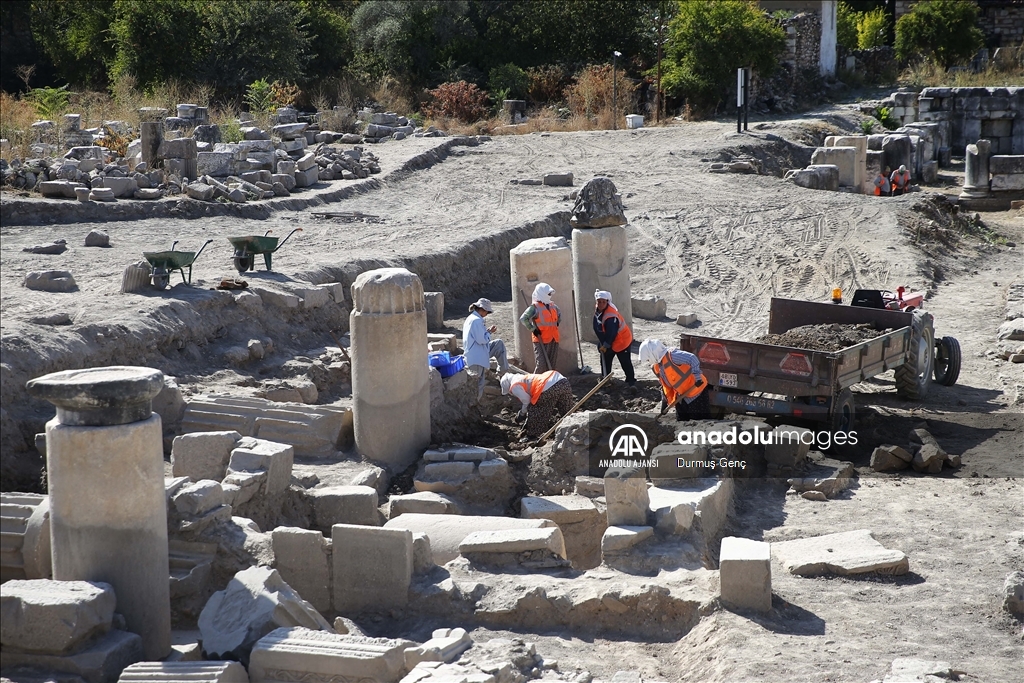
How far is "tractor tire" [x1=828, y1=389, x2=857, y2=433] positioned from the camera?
10938 mm

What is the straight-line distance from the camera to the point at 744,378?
1118 cm

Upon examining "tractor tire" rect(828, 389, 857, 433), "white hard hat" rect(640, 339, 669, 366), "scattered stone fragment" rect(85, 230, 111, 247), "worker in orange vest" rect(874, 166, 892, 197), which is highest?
"worker in orange vest" rect(874, 166, 892, 197)

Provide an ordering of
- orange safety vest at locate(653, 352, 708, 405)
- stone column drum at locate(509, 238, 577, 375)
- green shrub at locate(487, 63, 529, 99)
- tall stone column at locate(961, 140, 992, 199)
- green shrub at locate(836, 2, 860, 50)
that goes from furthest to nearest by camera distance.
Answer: green shrub at locate(836, 2, 860, 50) < green shrub at locate(487, 63, 529, 99) < tall stone column at locate(961, 140, 992, 199) < stone column drum at locate(509, 238, 577, 375) < orange safety vest at locate(653, 352, 708, 405)

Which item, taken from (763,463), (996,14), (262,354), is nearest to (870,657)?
(763,463)

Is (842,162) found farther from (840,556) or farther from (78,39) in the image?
(78,39)

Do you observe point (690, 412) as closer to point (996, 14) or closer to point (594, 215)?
point (594, 215)

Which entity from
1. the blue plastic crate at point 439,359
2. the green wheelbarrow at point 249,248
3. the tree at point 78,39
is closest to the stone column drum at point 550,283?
the blue plastic crate at point 439,359

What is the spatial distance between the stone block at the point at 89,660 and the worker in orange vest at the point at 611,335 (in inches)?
304

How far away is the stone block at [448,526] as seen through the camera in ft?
28.5

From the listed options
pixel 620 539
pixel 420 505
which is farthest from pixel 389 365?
pixel 620 539

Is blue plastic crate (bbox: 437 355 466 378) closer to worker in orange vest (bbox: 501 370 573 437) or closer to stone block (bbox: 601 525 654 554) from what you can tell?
worker in orange vest (bbox: 501 370 573 437)

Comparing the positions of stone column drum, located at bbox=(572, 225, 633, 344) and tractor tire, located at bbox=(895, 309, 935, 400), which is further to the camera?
stone column drum, located at bbox=(572, 225, 633, 344)

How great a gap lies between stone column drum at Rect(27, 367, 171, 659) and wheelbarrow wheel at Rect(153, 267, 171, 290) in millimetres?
6251

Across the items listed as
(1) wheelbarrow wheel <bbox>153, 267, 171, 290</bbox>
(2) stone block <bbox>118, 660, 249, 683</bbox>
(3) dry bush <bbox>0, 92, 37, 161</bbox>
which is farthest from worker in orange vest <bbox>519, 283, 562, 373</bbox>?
(3) dry bush <bbox>0, 92, 37, 161</bbox>
